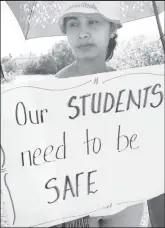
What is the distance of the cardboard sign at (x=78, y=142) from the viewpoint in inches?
33.6

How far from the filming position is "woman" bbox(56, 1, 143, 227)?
839mm

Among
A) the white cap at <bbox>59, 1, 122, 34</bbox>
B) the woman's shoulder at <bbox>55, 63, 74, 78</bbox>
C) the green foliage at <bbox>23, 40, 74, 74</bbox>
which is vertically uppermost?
the white cap at <bbox>59, 1, 122, 34</bbox>

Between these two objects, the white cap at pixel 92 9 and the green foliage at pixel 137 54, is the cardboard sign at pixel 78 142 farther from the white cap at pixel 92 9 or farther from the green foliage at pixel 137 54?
the white cap at pixel 92 9

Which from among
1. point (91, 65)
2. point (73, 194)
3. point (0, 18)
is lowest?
point (73, 194)

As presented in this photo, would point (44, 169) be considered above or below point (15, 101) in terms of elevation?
below

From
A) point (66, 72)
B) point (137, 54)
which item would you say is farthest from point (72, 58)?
point (137, 54)

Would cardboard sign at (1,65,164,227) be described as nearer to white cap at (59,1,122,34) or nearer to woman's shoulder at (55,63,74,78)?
woman's shoulder at (55,63,74,78)

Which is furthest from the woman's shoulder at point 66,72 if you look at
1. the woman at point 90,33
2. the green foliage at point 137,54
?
the green foliage at point 137,54

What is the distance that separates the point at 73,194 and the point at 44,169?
11cm

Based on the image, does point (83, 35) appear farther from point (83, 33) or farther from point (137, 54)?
point (137, 54)

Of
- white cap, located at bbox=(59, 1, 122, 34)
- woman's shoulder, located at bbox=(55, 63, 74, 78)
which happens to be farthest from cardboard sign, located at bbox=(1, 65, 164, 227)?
white cap, located at bbox=(59, 1, 122, 34)

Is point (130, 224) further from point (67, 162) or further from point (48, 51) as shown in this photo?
point (48, 51)

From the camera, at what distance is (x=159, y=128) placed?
38.7 inches

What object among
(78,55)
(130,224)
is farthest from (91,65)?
(130,224)
